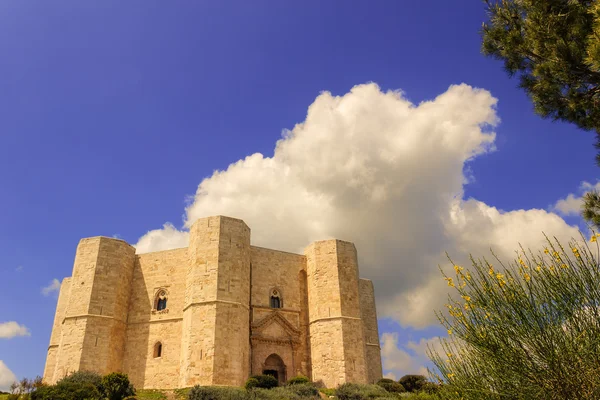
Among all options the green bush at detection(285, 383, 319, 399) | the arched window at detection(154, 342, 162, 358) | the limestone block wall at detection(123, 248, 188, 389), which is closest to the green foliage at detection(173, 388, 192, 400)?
the limestone block wall at detection(123, 248, 188, 389)

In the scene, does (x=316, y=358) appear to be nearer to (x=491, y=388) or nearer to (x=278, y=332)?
(x=278, y=332)

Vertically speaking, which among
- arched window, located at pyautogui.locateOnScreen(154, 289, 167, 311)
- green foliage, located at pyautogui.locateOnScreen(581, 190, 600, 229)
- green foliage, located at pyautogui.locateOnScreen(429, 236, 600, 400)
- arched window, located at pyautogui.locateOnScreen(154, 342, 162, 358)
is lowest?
green foliage, located at pyautogui.locateOnScreen(429, 236, 600, 400)

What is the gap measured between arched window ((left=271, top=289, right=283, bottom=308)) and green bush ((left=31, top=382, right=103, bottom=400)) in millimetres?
A: 10333

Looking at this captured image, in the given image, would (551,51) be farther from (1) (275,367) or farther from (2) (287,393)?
(1) (275,367)

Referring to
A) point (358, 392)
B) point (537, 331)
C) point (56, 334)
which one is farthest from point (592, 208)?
point (56, 334)

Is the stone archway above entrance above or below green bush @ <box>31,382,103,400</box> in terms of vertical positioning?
above

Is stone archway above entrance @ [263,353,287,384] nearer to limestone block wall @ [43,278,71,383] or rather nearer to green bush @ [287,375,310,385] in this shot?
green bush @ [287,375,310,385]

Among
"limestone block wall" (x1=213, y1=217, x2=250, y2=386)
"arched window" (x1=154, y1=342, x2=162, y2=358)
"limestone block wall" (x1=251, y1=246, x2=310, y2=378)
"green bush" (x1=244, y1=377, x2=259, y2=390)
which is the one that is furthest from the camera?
"limestone block wall" (x1=251, y1=246, x2=310, y2=378)

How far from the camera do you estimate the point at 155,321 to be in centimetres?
2577

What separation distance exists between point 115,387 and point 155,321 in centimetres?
644

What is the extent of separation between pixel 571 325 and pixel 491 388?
168 centimetres

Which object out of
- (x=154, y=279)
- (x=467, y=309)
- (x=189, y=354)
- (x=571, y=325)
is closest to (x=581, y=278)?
(x=571, y=325)

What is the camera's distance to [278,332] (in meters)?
26.1

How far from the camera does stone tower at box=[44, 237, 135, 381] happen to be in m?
23.7
